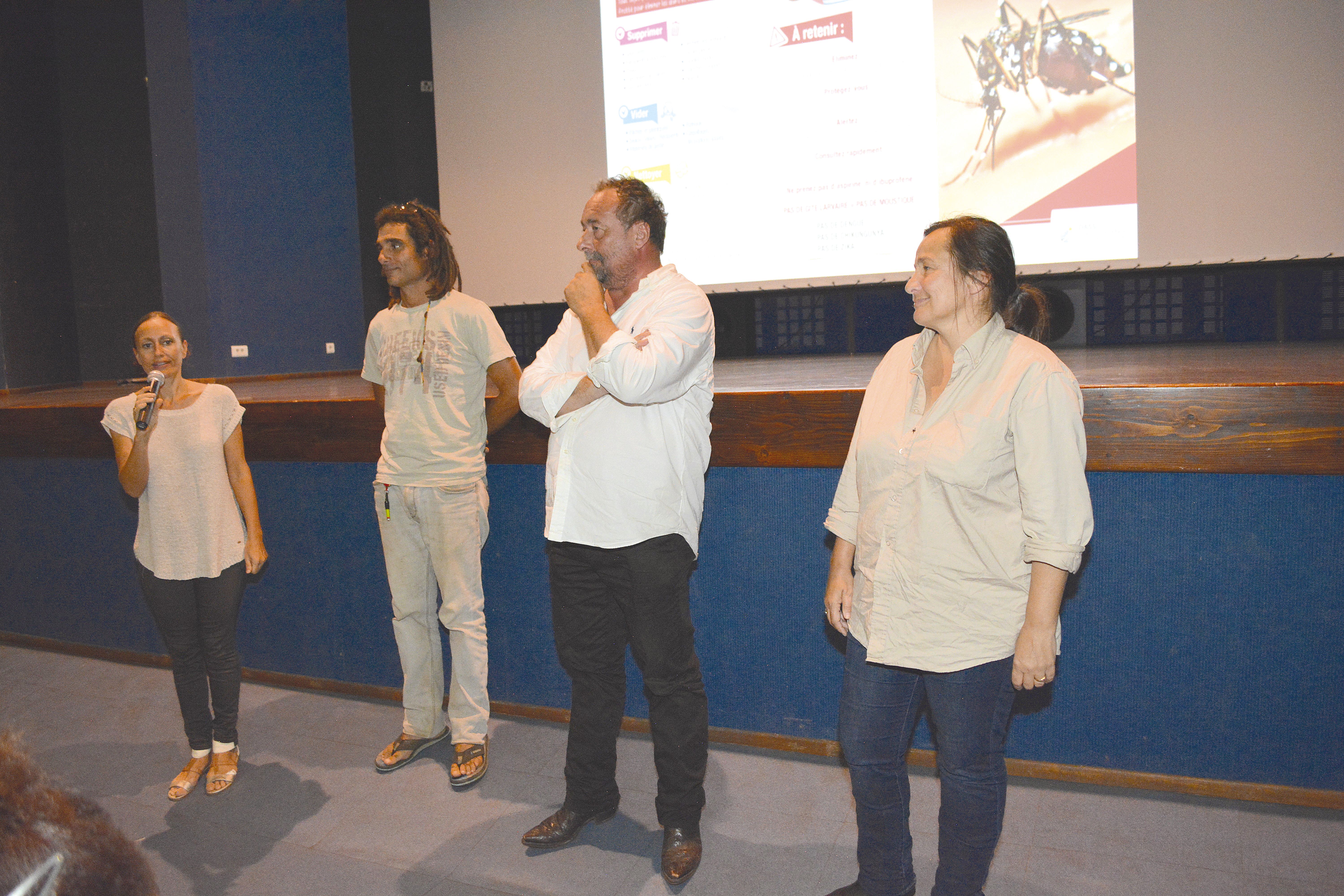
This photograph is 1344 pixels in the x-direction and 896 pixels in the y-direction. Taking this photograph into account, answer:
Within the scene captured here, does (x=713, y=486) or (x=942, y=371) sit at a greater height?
(x=942, y=371)

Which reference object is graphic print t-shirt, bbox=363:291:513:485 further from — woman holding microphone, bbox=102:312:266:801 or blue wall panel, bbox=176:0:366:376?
blue wall panel, bbox=176:0:366:376

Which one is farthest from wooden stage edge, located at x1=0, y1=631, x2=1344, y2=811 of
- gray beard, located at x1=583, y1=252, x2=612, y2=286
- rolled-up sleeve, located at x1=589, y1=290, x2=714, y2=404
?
gray beard, located at x1=583, y1=252, x2=612, y2=286

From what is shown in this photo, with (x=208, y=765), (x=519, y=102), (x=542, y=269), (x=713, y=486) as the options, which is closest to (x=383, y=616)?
(x=208, y=765)

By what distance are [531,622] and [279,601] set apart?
104 cm

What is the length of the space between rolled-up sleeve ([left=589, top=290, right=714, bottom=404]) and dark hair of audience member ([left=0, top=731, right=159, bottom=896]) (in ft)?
4.10

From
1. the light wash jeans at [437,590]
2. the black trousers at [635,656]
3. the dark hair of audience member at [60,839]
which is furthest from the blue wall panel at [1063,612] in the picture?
the dark hair of audience member at [60,839]

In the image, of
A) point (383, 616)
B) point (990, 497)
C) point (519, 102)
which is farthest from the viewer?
point (519, 102)

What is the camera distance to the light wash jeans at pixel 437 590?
7.71 ft

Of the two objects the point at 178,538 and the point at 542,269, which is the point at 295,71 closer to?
the point at 542,269

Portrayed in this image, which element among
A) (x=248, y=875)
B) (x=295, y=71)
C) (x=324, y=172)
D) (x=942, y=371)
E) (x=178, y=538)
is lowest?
(x=248, y=875)

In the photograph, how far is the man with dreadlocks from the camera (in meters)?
2.31

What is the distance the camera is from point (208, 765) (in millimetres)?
2424

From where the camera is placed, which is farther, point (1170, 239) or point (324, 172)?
point (324, 172)

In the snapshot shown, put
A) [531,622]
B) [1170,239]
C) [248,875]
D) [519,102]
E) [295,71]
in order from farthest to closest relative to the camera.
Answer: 1. [295,71]
2. [519,102]
3. [1170,239]
4. [531,622]
5. [248,875]
